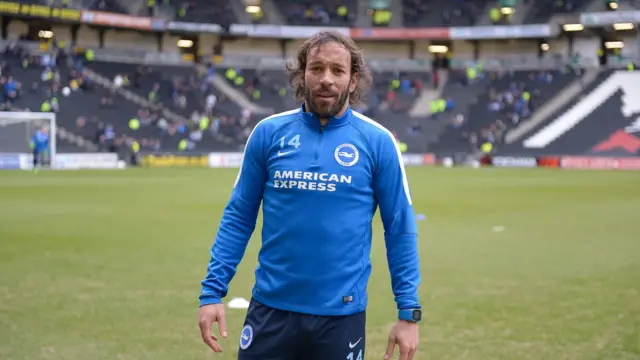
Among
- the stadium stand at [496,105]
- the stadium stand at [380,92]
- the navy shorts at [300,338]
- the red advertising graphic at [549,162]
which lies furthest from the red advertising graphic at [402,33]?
the navy shorts at [300,338]

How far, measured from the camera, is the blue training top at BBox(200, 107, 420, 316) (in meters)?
3.38

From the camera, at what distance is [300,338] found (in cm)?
337

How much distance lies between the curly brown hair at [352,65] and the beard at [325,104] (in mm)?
193

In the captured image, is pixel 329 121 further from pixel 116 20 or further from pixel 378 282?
pixel 116 20

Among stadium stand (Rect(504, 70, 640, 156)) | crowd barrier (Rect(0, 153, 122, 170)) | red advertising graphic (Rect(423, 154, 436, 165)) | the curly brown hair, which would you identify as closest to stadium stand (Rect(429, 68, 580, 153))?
red advertising graphic (Rect(423, 154, 436, 165))

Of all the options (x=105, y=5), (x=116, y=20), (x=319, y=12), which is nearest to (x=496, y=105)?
(x=319, y=12)

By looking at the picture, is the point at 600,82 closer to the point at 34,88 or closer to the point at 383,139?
the point at 34,88

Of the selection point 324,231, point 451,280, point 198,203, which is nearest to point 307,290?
point 324,231

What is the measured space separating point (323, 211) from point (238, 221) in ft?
1.72

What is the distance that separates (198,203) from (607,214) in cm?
1139

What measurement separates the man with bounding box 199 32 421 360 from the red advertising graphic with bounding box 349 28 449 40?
62.5 m

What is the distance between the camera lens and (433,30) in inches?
2557

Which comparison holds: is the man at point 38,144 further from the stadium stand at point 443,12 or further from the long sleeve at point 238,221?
the long sleeve at point 238,221

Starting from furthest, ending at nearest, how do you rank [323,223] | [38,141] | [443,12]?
[443,12] → [38,141] → [323,223]
